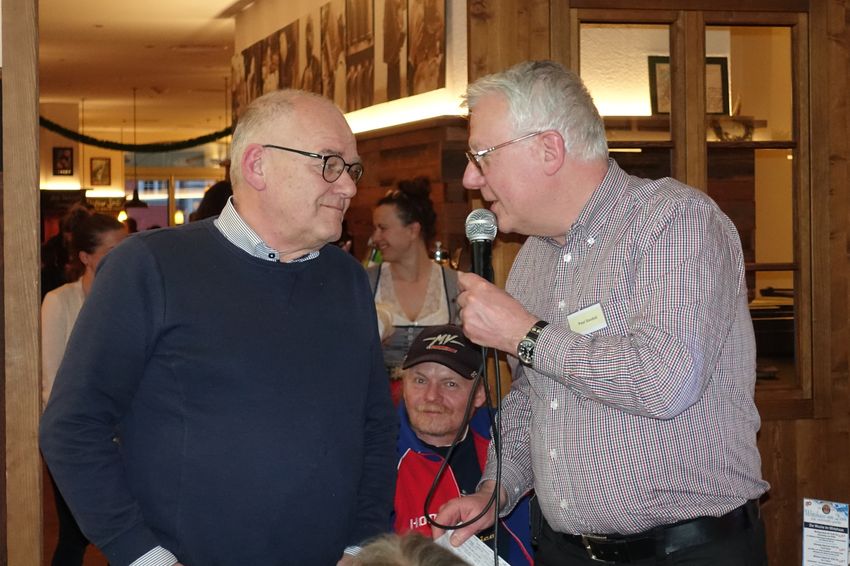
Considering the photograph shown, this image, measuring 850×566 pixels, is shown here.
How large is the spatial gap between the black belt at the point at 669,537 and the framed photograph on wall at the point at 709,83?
2.76 meters

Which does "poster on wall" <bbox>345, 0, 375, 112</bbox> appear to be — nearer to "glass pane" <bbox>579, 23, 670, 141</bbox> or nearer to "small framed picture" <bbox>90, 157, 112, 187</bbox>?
"glass pane" <bbox>579, 23, 670, 141</bbox>

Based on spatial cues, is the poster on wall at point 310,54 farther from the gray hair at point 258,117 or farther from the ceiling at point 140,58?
the gray hair at point 258,117

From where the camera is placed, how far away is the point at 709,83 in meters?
4.54

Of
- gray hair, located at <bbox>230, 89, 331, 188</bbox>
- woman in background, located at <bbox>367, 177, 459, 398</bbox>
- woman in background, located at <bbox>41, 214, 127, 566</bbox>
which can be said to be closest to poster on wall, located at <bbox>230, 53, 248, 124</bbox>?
woman in background, located at <bbox>41, 214, 127, 566</bbox>

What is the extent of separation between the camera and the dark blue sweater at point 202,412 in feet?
6.41

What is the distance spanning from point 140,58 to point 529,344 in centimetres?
1272

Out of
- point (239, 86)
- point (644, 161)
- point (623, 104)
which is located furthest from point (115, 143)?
point (644, 161)

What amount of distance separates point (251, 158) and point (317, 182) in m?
0.16

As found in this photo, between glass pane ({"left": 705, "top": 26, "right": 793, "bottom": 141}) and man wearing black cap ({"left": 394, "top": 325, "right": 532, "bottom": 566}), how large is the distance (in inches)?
78.1

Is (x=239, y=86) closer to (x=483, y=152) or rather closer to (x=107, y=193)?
(x=483, y=152)

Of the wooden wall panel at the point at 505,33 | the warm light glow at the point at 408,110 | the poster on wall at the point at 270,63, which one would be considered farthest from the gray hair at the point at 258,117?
the poster on wall at the point at 270,63

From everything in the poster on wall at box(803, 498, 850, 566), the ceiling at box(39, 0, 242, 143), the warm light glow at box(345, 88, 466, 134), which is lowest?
the poster on wall at box(803, 498, 850, 566)

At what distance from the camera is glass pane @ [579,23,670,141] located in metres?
4.54

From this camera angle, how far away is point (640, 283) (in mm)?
2014
